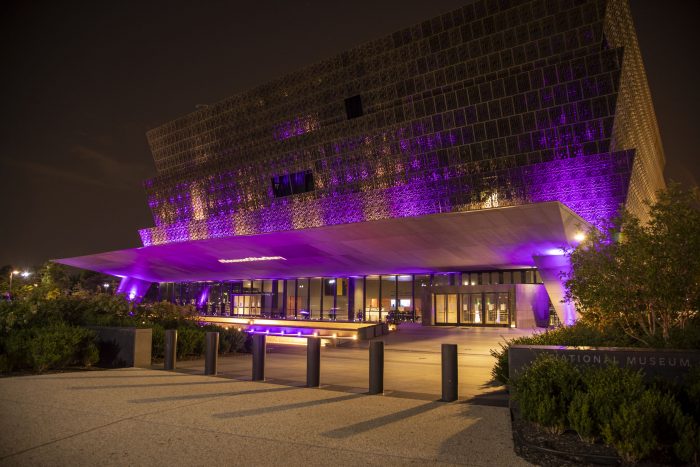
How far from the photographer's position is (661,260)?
9.21 metres

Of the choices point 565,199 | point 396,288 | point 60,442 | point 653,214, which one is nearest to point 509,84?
point 565,199

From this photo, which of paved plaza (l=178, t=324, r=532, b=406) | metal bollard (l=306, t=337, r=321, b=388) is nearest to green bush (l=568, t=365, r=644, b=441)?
paved plaza (l=178, t=324, r=532, b=406)

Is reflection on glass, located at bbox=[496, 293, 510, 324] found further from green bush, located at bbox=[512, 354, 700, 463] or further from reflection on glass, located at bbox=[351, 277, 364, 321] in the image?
green bush, located at bbox=[512, 354, 700, 463]

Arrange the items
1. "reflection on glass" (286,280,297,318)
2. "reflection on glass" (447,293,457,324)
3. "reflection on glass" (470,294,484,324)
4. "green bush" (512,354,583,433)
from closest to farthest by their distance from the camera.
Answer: "green bush" (512,354,583,433) < "reflection on glass" (470,294,484,324) < "reflection on glass" (447,293,457,324) < "reflection on glass" (286,280,297,318)

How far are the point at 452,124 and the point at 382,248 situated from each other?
10344 millimetres

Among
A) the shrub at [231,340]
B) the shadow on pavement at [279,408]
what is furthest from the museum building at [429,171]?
the shadow on pavement at [279,408]

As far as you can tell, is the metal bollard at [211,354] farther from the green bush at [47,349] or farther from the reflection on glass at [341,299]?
the reflection on glass at [341,299]

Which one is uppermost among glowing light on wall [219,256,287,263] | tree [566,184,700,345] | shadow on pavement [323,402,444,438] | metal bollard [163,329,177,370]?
glowing light on wall [219,256,287,263]

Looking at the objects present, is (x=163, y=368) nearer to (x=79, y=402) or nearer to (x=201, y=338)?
(x=201, y=338)

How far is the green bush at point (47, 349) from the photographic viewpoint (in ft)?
38.9

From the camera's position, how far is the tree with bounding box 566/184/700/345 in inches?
357

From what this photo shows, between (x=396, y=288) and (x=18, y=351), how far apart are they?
35.1 meters

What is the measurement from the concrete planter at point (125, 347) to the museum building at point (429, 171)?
63.5 feet

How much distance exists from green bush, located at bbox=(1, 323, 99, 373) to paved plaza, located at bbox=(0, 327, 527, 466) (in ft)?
2.15
